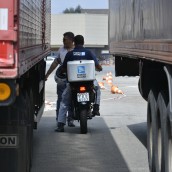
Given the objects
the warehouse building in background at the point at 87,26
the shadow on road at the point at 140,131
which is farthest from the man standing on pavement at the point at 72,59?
the warehouse building in background at the point at 87,26

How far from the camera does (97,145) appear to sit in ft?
36.9

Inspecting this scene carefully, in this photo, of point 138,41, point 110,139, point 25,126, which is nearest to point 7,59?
point 25,126

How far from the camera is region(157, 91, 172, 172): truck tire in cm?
696

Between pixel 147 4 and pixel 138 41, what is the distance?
1079 mm

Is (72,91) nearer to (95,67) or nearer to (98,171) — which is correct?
(95,67)

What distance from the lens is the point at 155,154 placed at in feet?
27.0

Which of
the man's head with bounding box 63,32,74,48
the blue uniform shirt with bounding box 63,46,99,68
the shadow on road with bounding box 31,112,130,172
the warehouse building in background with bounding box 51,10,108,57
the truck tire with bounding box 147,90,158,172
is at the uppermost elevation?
the warehouse building in background with bounding box 51,10,108,57

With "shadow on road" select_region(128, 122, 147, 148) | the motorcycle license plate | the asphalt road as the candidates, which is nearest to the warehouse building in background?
the asphalt road

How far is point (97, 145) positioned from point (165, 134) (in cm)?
424

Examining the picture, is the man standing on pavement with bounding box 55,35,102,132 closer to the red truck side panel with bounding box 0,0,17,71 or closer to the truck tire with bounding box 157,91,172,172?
the truck tire with bounding box 157,91,172,172

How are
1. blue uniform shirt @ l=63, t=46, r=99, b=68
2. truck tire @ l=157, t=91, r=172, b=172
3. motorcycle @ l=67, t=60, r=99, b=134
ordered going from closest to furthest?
1. truck tire @ l=157, t=91, r=172, b=172
2. motorcycle @ l=67, t=60, r=99, b=134
3. blue uniform shirt @ l=63, t=46, r=99, b=68

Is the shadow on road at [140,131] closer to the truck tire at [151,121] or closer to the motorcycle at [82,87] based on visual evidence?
the motorcycle at [82,87]

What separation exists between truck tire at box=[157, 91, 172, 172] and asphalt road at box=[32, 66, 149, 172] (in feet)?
5.93

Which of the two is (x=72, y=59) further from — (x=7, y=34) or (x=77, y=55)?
(x=7, y=34)
